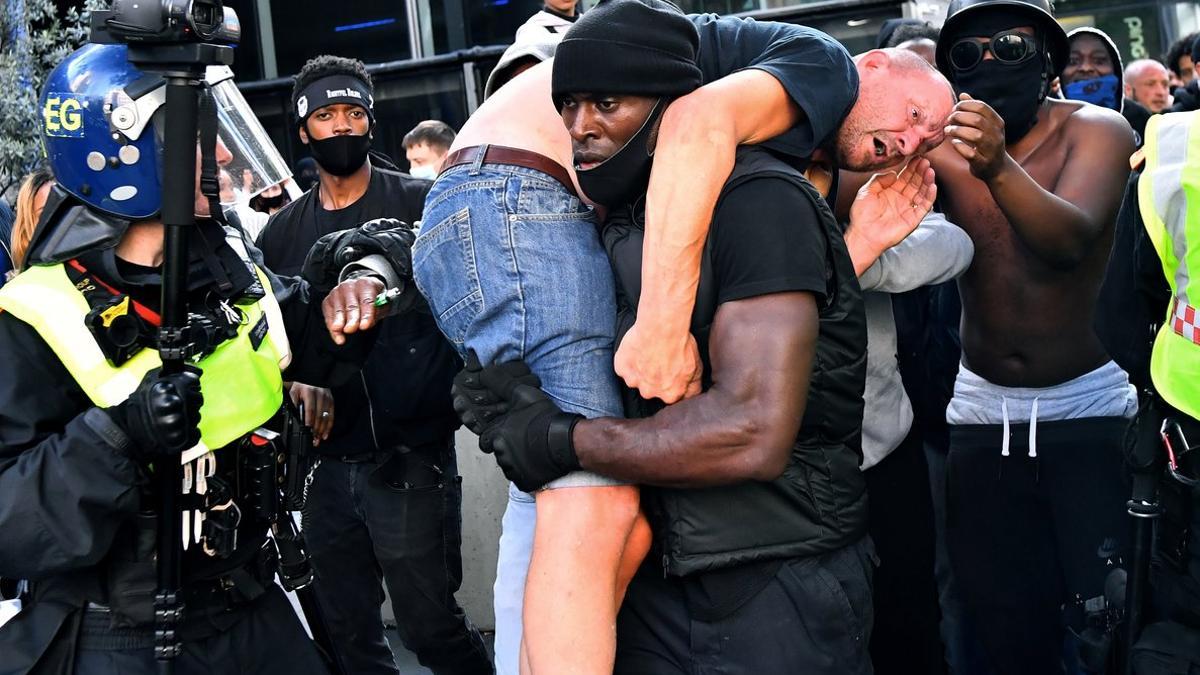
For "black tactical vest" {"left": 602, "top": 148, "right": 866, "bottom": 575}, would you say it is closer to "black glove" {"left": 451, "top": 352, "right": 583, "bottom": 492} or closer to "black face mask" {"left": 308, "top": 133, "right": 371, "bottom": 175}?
"black glove" {"left": 451, "top": 352, "right": 583, "bottom": 492}

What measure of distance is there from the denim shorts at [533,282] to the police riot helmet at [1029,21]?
1.83 m

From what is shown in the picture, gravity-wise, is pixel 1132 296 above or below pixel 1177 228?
below

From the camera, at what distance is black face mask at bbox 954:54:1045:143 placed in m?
4.14

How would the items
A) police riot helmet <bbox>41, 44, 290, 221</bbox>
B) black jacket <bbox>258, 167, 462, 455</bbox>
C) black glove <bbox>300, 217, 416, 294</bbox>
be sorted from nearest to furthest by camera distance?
police riot helmet <bbox>41, 44, 290, 221</bbox> < black glove <bbox>300, 217, 416, 294</bbox> < black jacket <bbox>258, 167, 462, 455</bbox>

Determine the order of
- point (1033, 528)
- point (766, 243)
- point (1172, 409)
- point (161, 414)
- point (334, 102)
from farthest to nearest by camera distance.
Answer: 1. point (334, 102)
2. point (1033, 528)
3. point (1172, 409)
4. point (161, 414)
5. point (766, 243)

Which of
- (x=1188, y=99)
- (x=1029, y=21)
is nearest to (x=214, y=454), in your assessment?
(x=1029, y=21)

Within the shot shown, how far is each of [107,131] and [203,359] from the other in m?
0.58

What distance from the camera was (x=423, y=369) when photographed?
15.9ft

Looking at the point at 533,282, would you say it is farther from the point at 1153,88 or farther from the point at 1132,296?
the point at 1153,88

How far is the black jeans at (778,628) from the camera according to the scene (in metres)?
2.78

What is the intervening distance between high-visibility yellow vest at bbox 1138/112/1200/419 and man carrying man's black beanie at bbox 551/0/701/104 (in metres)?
1.27

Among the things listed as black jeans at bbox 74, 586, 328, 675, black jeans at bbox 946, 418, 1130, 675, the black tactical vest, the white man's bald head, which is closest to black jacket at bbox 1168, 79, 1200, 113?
the white man's bald head

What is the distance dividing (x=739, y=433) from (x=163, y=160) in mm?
1424

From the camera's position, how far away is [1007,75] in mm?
4148
